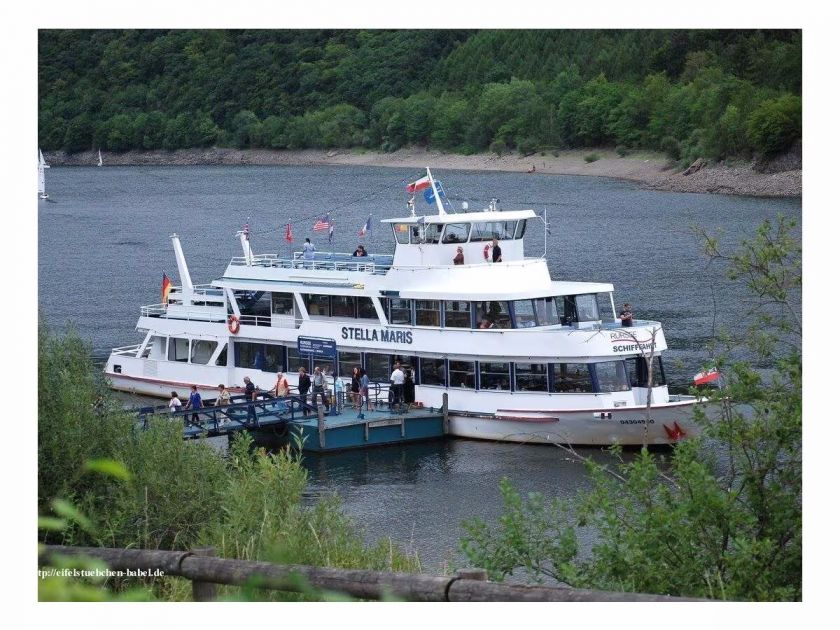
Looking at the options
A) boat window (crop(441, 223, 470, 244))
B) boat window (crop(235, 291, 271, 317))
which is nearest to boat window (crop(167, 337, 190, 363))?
boat window (crop(235, 291, 271, 317))

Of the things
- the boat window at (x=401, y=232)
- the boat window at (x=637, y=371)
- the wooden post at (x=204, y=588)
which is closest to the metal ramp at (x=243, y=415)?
the boat window at (x=401, y=232)

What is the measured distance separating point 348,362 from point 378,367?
2.36 feet

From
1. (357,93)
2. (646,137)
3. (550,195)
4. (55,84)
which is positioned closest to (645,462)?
(55,84)

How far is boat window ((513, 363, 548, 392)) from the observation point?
93.0 feet

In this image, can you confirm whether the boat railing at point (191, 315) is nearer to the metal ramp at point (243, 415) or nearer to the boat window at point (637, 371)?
the metal ramp at point (243, 415)

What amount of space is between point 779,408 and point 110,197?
247 ft

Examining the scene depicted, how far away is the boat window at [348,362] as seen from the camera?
30.5 meters

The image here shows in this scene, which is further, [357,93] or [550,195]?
[550,195]

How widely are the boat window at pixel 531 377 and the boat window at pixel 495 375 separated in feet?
0.79

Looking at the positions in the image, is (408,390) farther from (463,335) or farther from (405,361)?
(463,335)

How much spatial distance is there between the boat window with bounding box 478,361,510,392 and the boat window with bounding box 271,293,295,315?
201 inches

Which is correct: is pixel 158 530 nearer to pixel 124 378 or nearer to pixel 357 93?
pixel 124 378

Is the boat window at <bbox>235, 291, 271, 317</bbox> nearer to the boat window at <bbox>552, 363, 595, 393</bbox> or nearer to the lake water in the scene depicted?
the lake water
